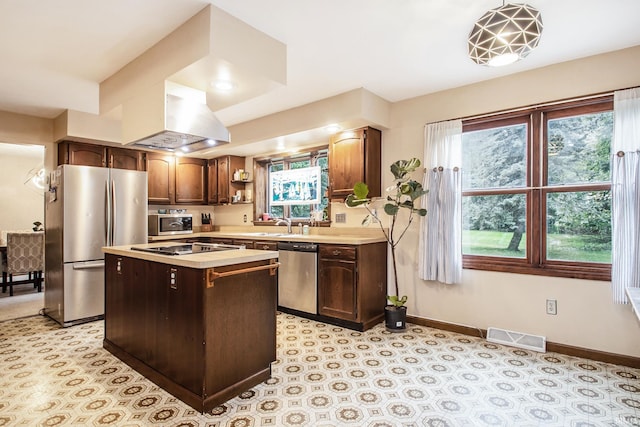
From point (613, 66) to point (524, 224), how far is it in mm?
1459

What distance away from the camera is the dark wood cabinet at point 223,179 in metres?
5.55

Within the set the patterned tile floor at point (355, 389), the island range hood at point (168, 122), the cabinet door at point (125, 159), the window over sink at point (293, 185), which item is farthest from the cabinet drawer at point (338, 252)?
the cabinet door at point (125, 159)

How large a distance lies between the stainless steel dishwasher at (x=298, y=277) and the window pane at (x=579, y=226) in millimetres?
2309

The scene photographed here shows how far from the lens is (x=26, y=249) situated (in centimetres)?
547

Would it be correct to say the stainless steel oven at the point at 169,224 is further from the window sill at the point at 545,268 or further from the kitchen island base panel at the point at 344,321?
the window sill at the point at 545,268

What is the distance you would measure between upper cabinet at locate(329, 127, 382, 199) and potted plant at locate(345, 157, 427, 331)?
16cm

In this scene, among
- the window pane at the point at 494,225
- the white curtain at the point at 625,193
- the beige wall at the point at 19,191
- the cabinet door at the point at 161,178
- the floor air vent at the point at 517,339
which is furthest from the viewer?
the beige wall at the point at 19,191

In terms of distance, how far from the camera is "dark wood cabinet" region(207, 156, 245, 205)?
5551 mm

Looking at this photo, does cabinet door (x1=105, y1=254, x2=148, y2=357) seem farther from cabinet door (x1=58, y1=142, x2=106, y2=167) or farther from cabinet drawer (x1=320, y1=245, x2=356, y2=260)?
cabinet door (x1=58, y1=142, x2=106, y2=167)

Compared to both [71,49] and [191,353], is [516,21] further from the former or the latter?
[71,49]

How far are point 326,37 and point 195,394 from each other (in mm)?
2639

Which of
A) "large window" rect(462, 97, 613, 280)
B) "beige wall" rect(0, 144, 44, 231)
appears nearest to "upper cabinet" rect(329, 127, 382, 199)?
"large window" rect(462, 97, 613, 280)

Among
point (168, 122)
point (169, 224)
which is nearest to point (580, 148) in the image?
point (168, 122)

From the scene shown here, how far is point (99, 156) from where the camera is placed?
184 inches
